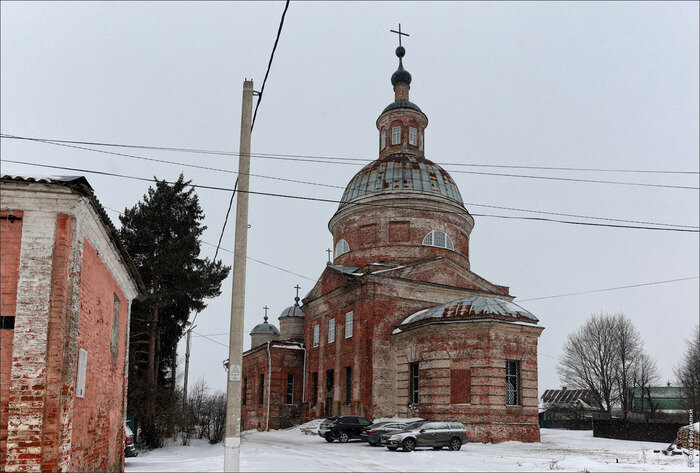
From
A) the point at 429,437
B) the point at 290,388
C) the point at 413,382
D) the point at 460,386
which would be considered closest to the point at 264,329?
the point at 290,388

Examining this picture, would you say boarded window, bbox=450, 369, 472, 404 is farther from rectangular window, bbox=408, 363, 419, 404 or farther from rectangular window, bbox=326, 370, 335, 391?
rectangular window, bbox=326, 370, 335, 391

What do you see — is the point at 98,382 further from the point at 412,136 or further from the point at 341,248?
the point at 412,136

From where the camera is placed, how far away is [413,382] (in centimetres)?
2945

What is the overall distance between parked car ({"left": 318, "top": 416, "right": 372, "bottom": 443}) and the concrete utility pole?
17076 millimetres

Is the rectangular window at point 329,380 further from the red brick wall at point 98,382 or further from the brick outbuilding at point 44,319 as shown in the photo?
the brick outbuilding at point 44,319

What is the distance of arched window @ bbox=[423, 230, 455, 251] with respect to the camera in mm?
35219

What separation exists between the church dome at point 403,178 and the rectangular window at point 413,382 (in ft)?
35.3

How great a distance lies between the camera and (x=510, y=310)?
89.8 feet

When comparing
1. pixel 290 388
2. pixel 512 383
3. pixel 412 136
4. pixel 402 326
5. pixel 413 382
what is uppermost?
pixel 412 136

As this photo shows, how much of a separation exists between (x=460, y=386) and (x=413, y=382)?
3.27 meters

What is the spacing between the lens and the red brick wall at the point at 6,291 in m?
8.91

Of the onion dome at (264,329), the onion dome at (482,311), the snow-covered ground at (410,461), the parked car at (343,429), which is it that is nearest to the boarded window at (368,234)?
the onion dome at (482,311)

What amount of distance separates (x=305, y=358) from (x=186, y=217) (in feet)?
46.1

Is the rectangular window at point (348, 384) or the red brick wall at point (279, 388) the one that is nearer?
the rectangular window at point (348, 384)
